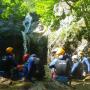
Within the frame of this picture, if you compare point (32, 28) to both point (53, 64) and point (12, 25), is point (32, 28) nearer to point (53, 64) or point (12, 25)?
point (12, 25)

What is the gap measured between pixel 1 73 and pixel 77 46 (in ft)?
32.1

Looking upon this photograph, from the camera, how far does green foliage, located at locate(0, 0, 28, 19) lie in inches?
1564

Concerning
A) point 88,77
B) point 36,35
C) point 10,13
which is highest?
point 10,13

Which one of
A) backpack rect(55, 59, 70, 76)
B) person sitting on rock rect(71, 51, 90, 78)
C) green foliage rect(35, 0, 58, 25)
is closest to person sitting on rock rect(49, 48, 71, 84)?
backpack rect(55, 59, 70, 76)

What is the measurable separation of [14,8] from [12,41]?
30.4 ft

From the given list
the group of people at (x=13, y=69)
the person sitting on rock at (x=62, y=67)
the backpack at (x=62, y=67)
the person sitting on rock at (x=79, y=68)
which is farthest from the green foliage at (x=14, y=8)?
the backpack at (x=62, y=67)

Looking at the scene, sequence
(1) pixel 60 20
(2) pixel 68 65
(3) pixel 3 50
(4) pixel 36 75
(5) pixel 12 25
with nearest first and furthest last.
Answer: (2) pixel 68 65 < (4) pixel 36 75 < (1) pixel 60 20 < (3) pixel 3 50 < (5) pixel 12 25

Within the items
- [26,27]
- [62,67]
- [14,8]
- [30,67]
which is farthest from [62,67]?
[14,8]

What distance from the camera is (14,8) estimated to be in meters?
43.3

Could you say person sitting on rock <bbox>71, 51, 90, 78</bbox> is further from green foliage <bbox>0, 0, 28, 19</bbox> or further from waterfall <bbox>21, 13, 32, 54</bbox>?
green foliage <bbox>0, 0, 28, 19</bbox>

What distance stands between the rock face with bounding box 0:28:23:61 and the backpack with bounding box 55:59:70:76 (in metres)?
21.3

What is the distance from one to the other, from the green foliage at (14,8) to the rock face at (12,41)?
12.4 feet

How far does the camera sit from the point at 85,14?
83.5 ft

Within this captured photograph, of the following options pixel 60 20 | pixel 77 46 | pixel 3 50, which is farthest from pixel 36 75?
pixel 3 50
